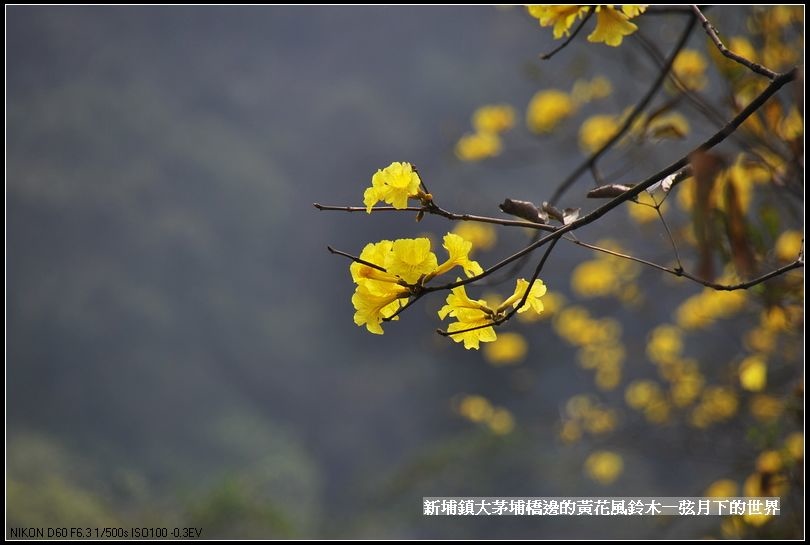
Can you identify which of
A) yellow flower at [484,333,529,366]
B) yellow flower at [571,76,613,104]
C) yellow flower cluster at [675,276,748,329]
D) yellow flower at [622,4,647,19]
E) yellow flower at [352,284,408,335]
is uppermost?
yellow flower at [571,76,613,104]

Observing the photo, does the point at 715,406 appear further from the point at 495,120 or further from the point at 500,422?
the point at 495,120

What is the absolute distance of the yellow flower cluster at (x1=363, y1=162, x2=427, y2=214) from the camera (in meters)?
0.40

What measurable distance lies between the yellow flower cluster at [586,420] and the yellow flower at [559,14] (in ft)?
6.42

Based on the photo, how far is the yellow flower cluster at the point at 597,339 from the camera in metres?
2.47

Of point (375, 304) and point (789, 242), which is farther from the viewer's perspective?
point (789, 242)

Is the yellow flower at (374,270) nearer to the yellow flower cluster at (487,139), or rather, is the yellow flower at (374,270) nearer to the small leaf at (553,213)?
the small leaf at (553,213)

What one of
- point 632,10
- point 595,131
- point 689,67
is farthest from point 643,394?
point 632,10

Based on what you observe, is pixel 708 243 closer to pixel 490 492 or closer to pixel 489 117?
pixel 489 117

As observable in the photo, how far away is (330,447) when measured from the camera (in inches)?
112

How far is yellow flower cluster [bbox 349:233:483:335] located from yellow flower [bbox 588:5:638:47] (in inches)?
9.8

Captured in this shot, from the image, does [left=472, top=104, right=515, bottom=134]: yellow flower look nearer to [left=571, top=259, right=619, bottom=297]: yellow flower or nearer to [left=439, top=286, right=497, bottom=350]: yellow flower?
[left=571, top=259, right=619, bottom=297]: yellow flower

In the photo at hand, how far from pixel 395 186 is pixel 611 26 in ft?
0.88

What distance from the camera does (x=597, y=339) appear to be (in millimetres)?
2494

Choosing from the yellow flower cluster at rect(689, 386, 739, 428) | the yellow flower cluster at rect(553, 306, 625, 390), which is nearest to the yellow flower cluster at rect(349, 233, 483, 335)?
the yellow flower cluster at rect(689, 386, 739, 428)
